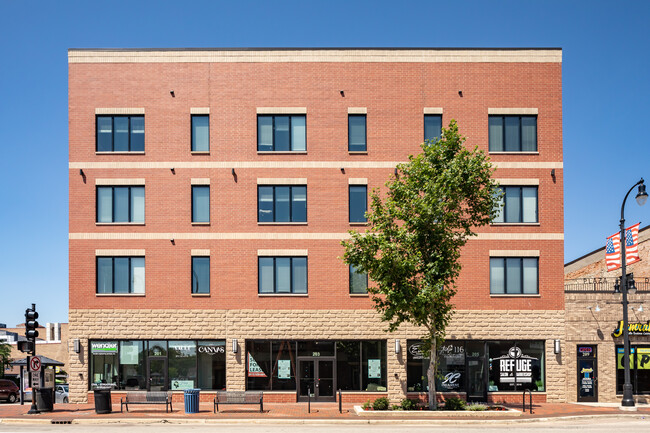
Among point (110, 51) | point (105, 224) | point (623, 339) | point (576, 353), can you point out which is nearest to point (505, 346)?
point (576, 353)

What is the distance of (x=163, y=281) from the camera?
99.6ft

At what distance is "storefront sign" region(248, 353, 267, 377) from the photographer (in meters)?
30.0

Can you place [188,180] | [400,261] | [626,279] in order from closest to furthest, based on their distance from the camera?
1. [400,261]
2. [626,279]
3. [188,180]

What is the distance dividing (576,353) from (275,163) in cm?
1684

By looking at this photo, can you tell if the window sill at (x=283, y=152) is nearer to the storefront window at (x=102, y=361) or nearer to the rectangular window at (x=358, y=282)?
the rectangular window at (x=358, y=282)

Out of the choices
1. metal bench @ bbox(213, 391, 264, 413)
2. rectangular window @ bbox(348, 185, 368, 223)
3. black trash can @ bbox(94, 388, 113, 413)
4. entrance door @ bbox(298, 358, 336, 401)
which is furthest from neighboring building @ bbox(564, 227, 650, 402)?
black trash can @ bbox(94, 388, 113, 413)

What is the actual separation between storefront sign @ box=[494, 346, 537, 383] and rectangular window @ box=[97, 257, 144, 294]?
1721 cm

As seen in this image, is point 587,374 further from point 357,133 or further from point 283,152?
point 283,152

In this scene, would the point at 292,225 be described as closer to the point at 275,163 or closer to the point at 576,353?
the point at 275,163

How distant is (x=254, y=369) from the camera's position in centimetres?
3006

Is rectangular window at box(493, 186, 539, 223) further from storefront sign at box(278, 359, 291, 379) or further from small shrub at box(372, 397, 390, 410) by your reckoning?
storefront sign at box(278, 359, 291, 379)

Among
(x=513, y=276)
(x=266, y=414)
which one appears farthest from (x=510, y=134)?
(x=266, y=414)

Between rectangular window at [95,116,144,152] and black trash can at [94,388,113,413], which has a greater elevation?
rectangular window at [95,116,144,152]

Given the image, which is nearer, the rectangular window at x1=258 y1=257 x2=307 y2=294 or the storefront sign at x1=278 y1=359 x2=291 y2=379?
the storefront sign at x1=278 y1=359 x2=291 y2=379
